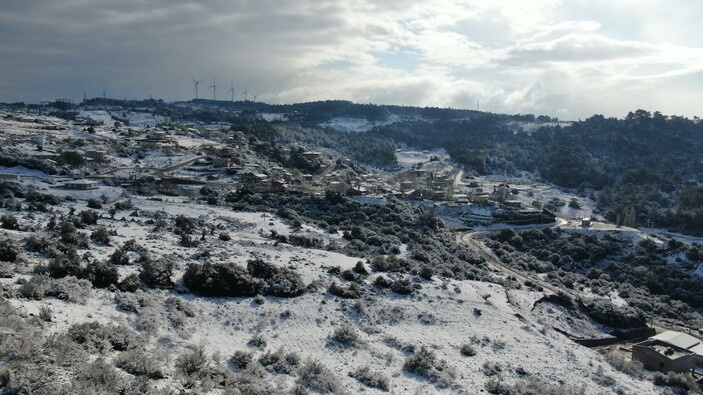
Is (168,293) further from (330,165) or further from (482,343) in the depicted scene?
(330,165)

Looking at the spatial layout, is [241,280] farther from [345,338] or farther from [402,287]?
[402,287]

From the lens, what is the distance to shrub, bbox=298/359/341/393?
15562mm

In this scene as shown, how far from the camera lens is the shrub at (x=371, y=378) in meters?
16.6

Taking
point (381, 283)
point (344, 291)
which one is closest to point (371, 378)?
point (344, 291)

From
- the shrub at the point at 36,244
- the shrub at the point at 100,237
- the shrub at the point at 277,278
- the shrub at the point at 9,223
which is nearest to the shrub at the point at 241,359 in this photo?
the shrub at the point at 277,278

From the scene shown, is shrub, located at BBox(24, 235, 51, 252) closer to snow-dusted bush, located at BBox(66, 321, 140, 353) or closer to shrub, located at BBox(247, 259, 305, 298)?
shrub, located at BBox(247, 259, 305, 298)

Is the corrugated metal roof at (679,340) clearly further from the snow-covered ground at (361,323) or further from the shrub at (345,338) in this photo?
the shrub at (345,338)

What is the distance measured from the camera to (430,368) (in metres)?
18.4

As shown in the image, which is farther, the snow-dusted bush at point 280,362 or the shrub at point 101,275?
the shrub at point 101,275

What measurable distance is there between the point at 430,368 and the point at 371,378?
275 cm

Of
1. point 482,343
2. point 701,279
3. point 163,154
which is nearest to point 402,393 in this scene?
point 482,343

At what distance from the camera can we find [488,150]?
137625 mm

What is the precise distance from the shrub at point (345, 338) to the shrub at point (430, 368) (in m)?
2.13

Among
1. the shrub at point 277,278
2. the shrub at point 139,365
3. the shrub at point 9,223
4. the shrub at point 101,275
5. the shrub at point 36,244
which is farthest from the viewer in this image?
the shrub at point 9,223
